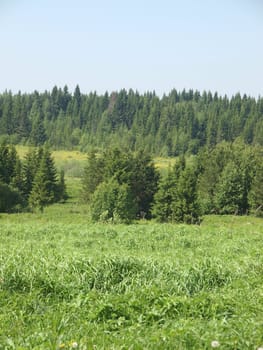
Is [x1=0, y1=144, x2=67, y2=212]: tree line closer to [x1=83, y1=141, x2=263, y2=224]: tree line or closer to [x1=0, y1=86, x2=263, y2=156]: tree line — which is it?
[x1=83, y1=141, x2=263, y2=224]: tree line

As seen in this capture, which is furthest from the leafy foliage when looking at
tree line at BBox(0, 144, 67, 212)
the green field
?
the green field

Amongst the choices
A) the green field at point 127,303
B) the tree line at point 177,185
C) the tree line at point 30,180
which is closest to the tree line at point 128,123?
the tree line at point 177,185

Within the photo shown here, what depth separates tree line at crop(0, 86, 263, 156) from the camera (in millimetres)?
118812

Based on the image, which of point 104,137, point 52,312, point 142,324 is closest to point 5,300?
point 52,312

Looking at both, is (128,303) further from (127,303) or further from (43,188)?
(43,188)

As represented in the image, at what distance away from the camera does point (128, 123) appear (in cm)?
15100

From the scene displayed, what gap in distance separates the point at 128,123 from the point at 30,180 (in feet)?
331

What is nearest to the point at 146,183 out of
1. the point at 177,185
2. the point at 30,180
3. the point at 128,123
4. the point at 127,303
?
the point at 177,185

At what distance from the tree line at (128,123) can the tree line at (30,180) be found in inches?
2032

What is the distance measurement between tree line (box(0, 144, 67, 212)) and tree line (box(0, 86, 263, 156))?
51.6 meters

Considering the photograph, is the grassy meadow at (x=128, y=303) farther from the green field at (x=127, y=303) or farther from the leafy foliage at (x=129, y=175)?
the leafy foliage at (x=129, y=175)

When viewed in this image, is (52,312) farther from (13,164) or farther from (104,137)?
(104,137)

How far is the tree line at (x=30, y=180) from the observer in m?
47.3

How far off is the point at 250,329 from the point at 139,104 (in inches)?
6119
